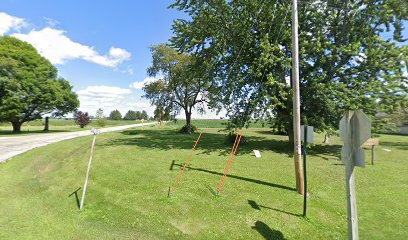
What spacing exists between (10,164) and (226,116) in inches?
518

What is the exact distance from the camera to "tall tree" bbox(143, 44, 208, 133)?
104 feet

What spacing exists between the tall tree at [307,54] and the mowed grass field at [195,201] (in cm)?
385

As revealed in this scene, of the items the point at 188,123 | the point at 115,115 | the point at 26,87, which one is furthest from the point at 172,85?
the point at 115,115

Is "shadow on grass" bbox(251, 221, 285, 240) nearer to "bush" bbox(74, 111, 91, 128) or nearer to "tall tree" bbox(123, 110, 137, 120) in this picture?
"bush" bbox(74, 111, 91, 128)

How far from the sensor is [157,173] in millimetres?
10070

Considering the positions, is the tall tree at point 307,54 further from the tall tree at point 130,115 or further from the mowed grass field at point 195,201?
the tall tree at point 130,115

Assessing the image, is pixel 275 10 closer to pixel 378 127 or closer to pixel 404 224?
pixel 378 127

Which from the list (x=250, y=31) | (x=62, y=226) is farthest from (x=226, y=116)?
(x=62, y=226)

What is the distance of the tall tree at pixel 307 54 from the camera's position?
13062mm

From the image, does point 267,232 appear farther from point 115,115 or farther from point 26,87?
point 115,115

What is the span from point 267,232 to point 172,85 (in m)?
28.7

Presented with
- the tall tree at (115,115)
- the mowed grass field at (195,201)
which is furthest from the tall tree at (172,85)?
the tall tree at (115,115)

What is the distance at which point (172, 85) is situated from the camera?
32781 mm

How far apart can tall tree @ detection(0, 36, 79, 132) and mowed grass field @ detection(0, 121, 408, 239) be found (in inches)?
906
